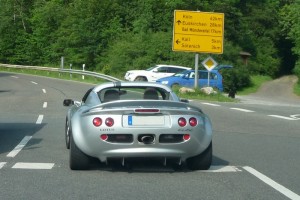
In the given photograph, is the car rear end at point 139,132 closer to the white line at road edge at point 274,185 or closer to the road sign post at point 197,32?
the white line at road edge at point 274,185

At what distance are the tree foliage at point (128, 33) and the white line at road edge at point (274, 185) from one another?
41.5 metres

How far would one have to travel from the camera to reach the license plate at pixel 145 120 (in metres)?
8.07

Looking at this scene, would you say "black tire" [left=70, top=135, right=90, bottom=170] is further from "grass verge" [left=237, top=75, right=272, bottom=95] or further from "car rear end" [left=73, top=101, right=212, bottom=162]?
"grass verge" [left=237, top=75, right=272, bottom=95]

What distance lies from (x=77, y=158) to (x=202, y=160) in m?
1.67

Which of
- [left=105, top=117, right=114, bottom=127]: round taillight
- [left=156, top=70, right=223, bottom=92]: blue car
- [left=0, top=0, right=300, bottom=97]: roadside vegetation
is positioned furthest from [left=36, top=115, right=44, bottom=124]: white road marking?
[left=0, top=0, right=300, bottom=97]: roadside vegetation

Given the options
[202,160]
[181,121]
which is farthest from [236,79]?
[181,121]

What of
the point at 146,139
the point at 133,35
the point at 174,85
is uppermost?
the point at 133,35

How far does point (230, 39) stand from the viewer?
204 feet

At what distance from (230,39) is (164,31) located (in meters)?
6.58

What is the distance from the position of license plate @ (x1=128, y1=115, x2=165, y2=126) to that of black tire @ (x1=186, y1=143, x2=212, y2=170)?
82 centimetres

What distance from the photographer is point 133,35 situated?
6031 cm

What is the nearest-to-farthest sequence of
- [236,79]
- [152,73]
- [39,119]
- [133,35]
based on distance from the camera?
[39,119] < [152,73] < [236,79] < [133,35]

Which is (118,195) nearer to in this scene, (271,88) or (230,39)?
(271,88)

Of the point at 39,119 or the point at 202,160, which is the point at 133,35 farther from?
the point at 202,160
